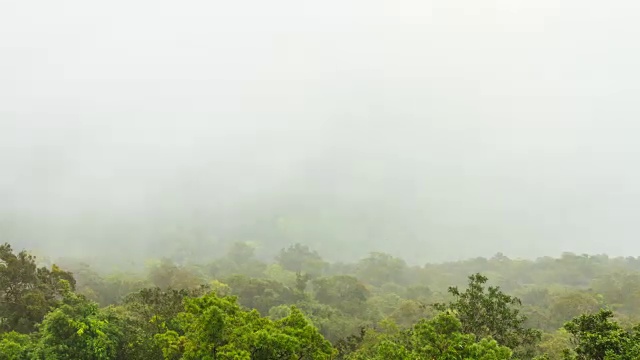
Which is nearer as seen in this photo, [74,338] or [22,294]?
[74,338]

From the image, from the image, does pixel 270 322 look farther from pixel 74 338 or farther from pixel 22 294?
pixel 22 294

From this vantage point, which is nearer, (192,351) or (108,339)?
(192,351)

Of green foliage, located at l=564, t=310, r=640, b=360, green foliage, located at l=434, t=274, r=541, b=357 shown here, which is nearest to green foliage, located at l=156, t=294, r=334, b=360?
green foliage, located at l=434, t=274, r=541, b=357

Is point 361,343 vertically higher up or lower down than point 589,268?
lower down

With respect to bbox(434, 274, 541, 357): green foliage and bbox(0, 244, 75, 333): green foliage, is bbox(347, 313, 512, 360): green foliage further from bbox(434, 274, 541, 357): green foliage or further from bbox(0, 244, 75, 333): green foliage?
bbox(0, 244, 75, 333): green foliage

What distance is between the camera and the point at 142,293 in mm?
31406

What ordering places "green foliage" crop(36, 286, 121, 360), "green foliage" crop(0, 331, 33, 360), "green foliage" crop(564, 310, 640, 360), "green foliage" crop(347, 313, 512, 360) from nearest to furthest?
"green foliage" crop(564, 310, 640, 360) < "green foliage" crop(347, 313, 512, 360) < "green foliage" crop(0, 331, 33, 360) < "green foliage" crop(36, 286, 121, 360)

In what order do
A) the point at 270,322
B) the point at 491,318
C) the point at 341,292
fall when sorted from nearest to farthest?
the point at 270,322, the point at 491,318, the point at 341,292

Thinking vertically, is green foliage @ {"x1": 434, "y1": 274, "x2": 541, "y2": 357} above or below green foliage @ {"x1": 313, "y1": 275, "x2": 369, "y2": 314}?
above

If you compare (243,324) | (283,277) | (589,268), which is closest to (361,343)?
(243,324)

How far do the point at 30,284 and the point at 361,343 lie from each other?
27.3 meters

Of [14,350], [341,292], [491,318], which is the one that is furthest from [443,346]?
[341,292]

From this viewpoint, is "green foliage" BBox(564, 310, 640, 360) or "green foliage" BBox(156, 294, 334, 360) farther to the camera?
"green foliage" BBox(156, 294, 334, 360)

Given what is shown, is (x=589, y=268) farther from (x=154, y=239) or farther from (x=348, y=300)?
(x=154, y=239)
